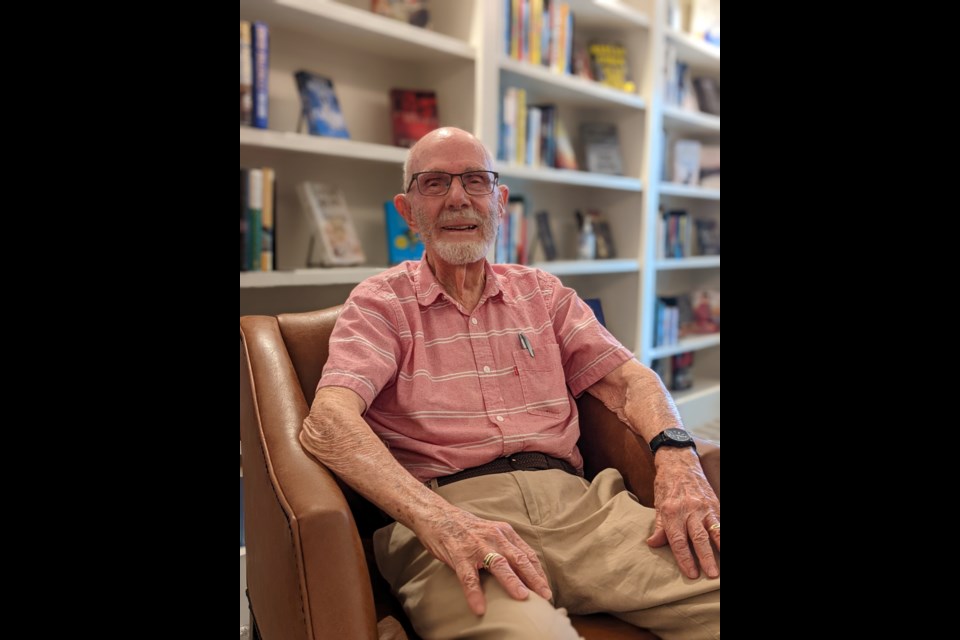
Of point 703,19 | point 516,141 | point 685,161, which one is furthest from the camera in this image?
point 685,161

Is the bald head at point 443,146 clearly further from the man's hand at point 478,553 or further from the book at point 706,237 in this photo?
the book at point 706,237

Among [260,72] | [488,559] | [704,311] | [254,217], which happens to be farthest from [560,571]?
[704,311]

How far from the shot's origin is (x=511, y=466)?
1.37 metres

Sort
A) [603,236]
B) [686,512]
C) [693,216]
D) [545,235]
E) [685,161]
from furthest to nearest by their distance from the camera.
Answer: [693,216] → [685,161] → [603,236] → [545,235] → [686,512]

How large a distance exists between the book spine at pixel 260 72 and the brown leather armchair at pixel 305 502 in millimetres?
885

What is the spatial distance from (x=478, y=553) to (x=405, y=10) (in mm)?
2178

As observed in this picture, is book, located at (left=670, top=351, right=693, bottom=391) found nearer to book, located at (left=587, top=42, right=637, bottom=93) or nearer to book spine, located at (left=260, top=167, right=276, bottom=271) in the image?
book, located at (left=587, top=42, right=637, bottom=93)

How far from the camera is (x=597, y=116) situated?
150 inches

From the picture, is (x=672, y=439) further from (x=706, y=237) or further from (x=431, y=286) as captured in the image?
(x=706, y=237)

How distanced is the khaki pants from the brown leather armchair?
0.20 ft
